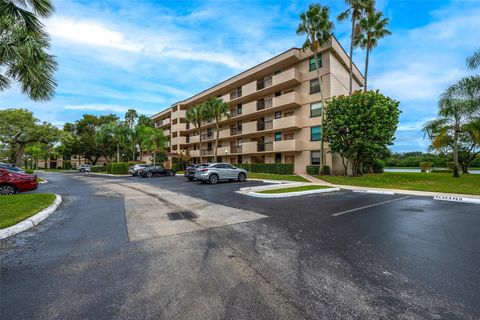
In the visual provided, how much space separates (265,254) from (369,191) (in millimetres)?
10666

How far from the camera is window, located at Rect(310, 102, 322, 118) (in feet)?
73.3

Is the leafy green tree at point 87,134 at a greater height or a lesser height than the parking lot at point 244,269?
greater

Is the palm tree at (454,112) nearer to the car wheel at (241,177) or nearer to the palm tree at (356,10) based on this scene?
the palm tree at (356,10)

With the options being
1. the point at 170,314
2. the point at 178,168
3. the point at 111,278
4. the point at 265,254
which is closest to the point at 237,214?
the point at 265,254

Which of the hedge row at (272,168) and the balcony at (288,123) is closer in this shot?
the balcony at (288,123)

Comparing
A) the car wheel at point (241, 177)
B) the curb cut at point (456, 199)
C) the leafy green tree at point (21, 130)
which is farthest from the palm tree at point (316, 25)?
the leafy green tree at point (21, 130)

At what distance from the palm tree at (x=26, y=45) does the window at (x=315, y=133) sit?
20.9 metres

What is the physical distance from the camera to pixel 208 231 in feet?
16.7

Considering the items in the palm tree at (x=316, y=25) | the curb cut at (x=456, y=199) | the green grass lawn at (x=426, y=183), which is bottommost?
the curb cut at (x=456, y=199)

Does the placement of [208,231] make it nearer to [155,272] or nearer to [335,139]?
[155,272]

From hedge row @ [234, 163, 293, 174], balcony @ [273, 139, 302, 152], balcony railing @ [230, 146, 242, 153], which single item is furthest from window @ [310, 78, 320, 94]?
balcony railing @ [230, 146, 242, 153]

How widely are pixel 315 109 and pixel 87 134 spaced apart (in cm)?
5743

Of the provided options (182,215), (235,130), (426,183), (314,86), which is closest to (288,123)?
(314,86)

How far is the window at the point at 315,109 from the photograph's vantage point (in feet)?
73.3
